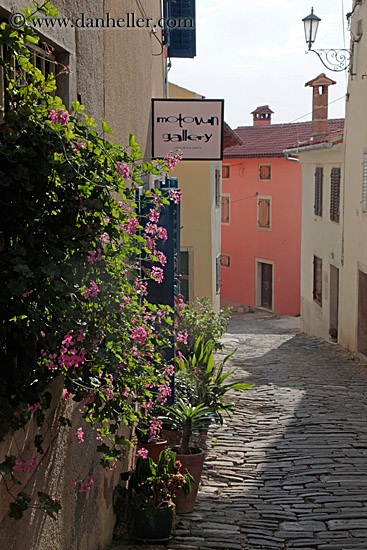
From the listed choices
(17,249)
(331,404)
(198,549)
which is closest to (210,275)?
(331,404)

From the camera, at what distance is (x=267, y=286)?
3412 centimetres

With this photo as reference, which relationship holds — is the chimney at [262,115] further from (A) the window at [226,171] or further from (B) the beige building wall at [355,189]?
(B) the beige building wall at [355,189]

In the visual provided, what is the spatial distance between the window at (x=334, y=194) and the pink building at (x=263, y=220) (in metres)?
12.4

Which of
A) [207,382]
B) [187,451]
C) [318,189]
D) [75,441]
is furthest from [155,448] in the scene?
[318,189]

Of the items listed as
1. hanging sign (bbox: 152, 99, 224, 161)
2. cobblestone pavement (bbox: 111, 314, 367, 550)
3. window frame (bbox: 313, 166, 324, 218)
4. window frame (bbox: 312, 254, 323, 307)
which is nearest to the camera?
cobblestone pavement (bbox: 111, 314, 367, 550)

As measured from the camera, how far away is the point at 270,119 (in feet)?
138

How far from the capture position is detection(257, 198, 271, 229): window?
→ 110 feet

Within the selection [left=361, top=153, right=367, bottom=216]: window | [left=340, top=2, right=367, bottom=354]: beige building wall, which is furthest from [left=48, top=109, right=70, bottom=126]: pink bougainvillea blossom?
[left=361, top=153, right=367, bottom=216]: window

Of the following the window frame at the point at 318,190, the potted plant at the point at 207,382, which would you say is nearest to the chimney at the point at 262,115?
the window frame at the point at 318,190

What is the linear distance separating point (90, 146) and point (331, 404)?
27.0 ft

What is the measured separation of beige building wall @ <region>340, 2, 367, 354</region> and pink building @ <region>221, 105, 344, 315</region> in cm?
1455

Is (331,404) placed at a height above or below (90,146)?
below

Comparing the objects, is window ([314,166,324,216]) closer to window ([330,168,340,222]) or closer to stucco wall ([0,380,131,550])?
window ([330,168,340,222])

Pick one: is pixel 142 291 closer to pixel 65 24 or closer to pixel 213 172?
pixel 65 24
